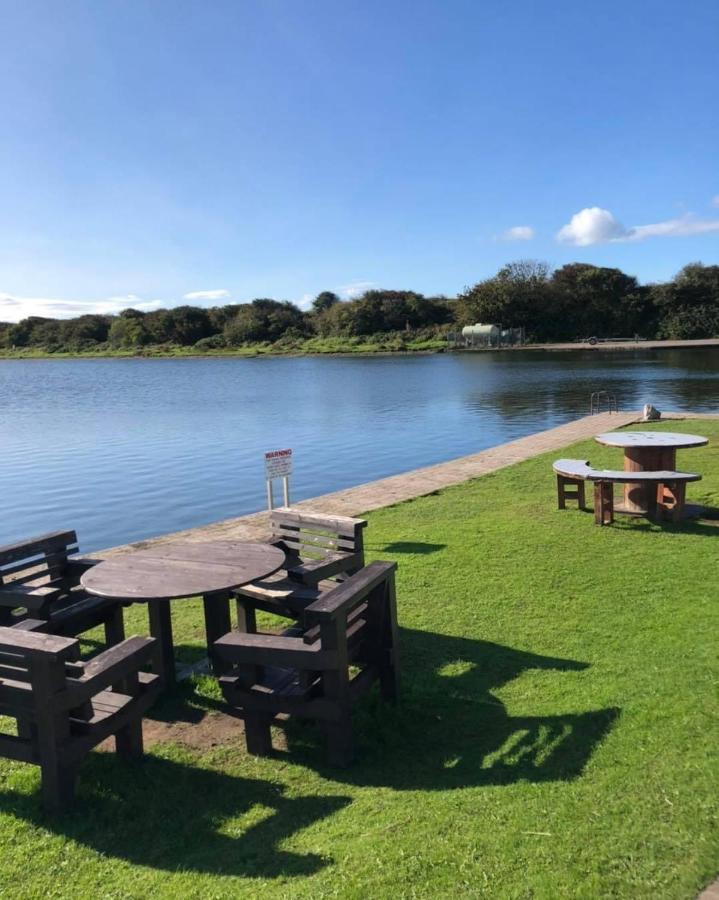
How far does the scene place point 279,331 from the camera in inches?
3836

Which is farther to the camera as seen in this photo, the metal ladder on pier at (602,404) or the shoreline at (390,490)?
the metal ladder on pier at (602,404)

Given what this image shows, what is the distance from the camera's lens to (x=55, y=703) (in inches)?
124

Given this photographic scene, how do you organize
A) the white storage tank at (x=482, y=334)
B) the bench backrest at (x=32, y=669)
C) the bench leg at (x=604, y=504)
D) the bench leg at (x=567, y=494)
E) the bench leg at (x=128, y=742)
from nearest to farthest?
1. the bench backrest at (x=32, y=669)
2. the bench leg at (x=128, y=742)
3. the bench leg at (x=604, y=504)
4. the bench leg at (x=567, y=494)
5. the white storage tank at (x=482, y=334)

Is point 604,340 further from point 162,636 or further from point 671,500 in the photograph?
point 162,636

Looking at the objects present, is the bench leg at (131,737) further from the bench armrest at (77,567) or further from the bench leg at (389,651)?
the bench armrest at (77,567)

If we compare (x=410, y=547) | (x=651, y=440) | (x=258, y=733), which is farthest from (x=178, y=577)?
(x=651, y=440)

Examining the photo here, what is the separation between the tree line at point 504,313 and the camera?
74.6 m

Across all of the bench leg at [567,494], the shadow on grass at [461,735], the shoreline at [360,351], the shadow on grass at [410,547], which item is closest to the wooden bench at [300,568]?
the shadow on grass at [461,735]

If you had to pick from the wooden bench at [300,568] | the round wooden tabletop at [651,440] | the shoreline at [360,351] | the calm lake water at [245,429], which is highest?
the shoreline at [360,351]

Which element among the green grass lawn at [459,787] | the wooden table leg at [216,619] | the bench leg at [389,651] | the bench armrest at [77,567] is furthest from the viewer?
the bench armrest at [77,567]

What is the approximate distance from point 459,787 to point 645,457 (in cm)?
626

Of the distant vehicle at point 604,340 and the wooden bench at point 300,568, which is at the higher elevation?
the distant vehicle at point 604,340

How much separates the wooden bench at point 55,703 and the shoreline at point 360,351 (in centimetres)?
6277

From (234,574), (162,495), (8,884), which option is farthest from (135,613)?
(162,495)
